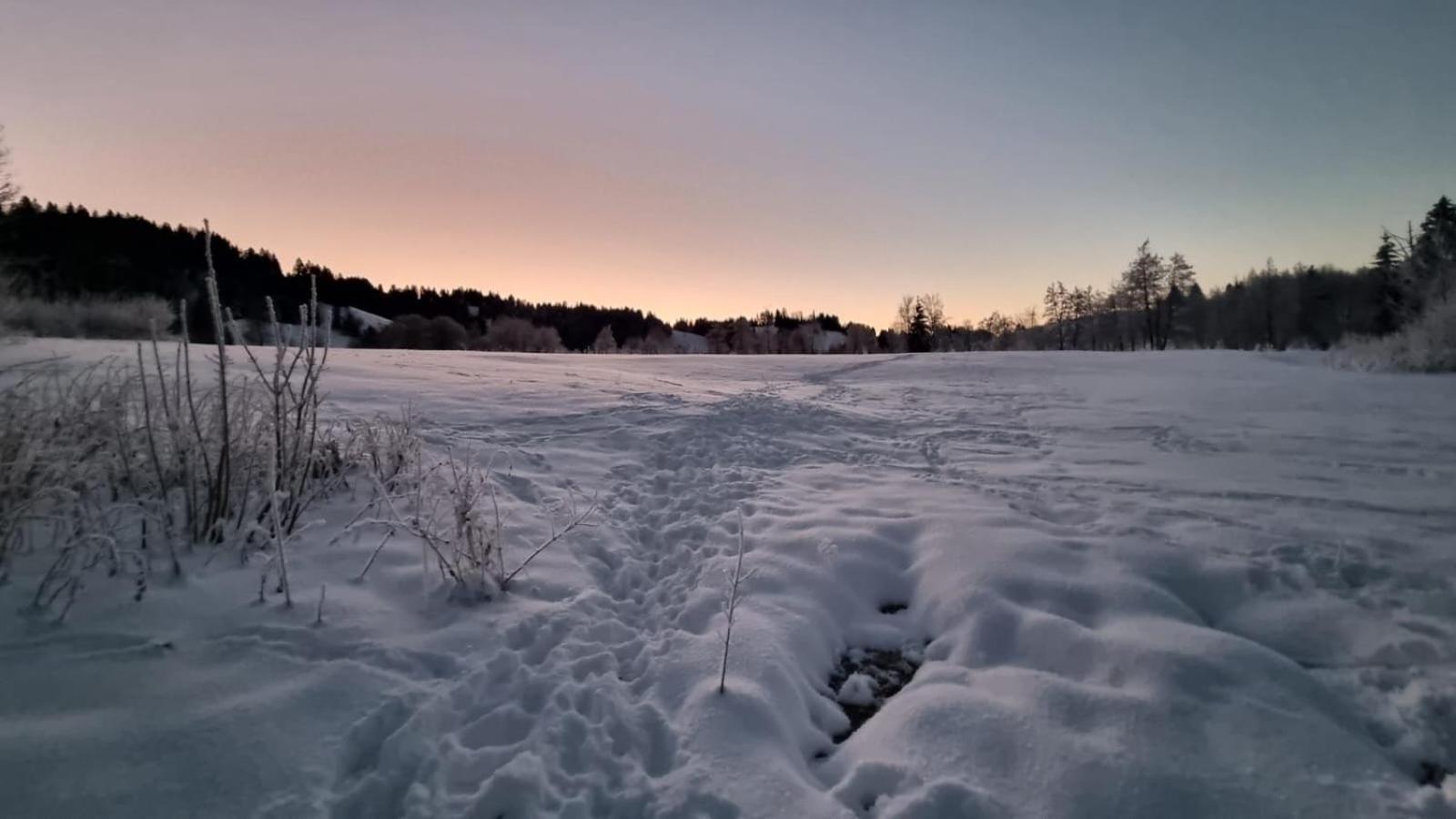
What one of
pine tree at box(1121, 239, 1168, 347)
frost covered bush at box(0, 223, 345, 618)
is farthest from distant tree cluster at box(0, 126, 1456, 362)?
frost covered bush at box(0, 223, 345, 618)

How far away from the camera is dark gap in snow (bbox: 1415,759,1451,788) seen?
2.12m

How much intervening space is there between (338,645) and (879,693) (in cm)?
256

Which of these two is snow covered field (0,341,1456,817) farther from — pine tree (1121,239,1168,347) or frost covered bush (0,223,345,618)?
pine tree (1121,239,1168,347)

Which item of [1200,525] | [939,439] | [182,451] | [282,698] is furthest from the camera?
[939,439]

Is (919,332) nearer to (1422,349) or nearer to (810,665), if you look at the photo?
(1422,349)

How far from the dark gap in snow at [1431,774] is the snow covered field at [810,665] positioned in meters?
0.01

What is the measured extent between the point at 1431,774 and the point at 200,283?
2878cm

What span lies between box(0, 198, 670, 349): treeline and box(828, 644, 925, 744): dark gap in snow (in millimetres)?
19755

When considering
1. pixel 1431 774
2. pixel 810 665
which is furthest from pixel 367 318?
pixel 1431 774

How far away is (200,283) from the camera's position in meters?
20.5

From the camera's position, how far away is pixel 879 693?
2922 millimetres

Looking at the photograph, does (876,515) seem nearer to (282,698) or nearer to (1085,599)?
(1085,599)

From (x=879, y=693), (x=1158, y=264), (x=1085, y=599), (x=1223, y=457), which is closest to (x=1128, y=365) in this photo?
(x=1223, y=457)

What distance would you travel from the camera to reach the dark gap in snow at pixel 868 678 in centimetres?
281
